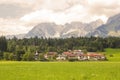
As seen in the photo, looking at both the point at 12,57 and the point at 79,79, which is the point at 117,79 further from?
the point at 12,57

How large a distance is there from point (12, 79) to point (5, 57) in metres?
125

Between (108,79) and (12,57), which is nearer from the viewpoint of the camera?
(108,79)

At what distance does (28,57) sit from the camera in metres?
158

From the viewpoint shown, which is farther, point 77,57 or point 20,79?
point 77,57

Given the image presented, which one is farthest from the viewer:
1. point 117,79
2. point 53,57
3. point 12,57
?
point 53,57

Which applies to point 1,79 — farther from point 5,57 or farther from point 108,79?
point 5,57

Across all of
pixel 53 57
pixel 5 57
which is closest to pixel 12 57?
pixel 5 57

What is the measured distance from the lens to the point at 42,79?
1378 inches

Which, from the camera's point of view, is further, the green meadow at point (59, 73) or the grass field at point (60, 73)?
the green meadow at point (59, 73)

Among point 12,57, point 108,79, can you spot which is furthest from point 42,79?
point 12,57

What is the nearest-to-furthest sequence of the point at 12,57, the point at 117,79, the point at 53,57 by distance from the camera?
the point at 117,79 < the point at 12,57 < the point at 53,57

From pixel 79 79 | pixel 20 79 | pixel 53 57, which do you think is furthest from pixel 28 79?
pixel 53 57

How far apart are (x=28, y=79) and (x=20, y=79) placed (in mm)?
941

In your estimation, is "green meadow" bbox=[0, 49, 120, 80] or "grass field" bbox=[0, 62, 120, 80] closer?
"grass field" bbox=[0, 62, 120, 80]
